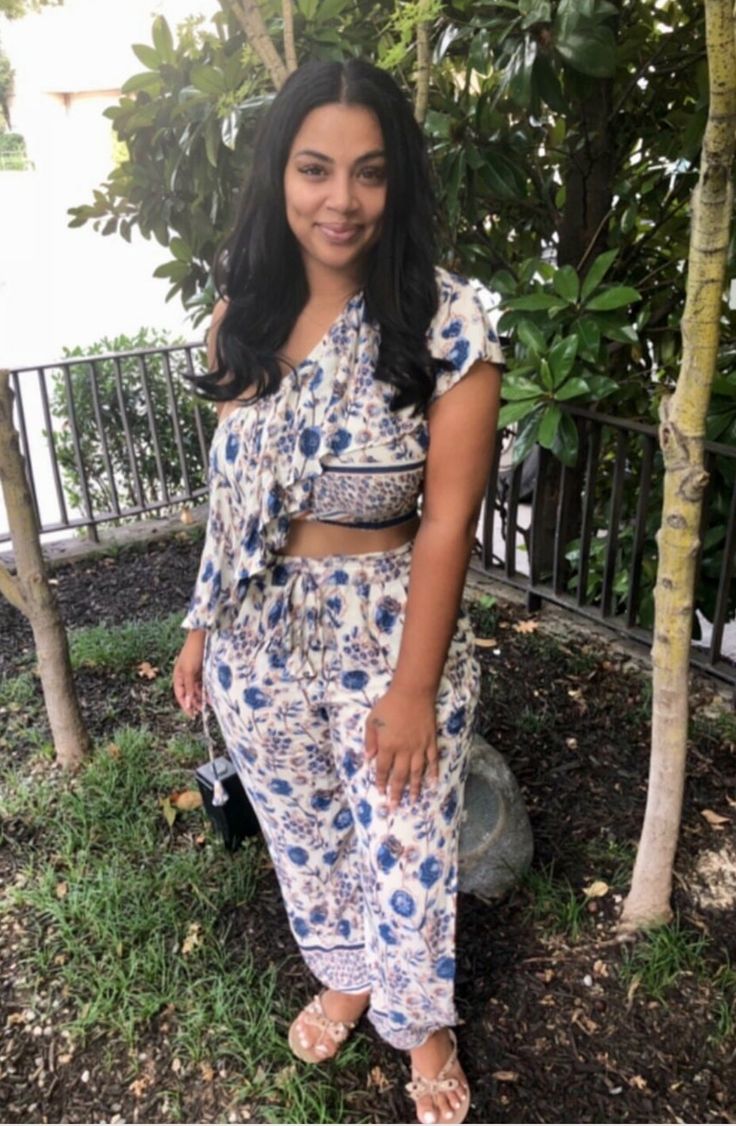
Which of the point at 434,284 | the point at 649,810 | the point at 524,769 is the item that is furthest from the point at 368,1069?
the point at 434,284

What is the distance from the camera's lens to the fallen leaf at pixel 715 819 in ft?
8.08

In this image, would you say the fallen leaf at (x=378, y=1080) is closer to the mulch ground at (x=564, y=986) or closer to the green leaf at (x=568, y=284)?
the mulch ground at (x=564, y=986)

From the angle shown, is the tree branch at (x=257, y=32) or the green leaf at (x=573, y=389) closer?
the tree branch at (x=257, y=32)

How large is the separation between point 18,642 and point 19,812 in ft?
3.92

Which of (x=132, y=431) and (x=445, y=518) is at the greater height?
(x=445, y=518)

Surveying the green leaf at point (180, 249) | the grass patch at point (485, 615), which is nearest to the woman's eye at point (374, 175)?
the green leaf at point (180, 249)

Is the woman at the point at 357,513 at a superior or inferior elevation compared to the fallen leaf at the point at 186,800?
superior

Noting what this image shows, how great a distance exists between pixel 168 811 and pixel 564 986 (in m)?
1.21

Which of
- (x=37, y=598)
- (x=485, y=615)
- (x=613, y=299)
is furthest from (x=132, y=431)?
(x=613, y=299)

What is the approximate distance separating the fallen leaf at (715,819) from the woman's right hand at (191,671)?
4.78 ft

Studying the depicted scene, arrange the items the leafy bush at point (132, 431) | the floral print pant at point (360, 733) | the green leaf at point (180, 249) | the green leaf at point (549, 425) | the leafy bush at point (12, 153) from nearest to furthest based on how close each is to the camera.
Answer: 1. the floral print pant at point (360, 733)
2. the green leaf at point (549, 425)
3. the green leaf at point (180, 249)
4. the leafy bush at point (132, 431)
5. the leafy bush at point (12, 153)

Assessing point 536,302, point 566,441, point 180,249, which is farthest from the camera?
point 180,249

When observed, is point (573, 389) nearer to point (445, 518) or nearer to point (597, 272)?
point (597, 272)

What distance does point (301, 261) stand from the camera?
1497mm
